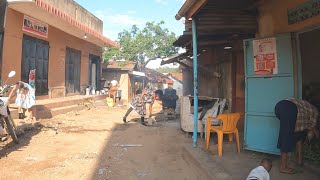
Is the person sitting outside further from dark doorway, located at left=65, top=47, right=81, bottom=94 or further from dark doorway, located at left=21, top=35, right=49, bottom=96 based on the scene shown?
dark doorway, located at left=65, top=47, right=81, bottom=94

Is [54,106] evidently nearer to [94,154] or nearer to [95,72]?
[94,154]

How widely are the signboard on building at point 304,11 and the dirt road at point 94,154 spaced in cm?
320

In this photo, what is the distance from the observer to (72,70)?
15695 millimetres

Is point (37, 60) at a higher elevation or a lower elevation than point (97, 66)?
lower

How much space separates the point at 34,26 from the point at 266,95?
9.41 m

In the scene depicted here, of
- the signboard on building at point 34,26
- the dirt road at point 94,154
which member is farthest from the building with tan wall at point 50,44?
the dirt road at point 94,154

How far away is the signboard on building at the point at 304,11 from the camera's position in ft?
15.6

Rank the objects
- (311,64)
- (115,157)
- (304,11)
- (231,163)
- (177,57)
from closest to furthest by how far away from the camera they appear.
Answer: (304,11)
(231,163)
(115,157)
(311,64)
(177,57)

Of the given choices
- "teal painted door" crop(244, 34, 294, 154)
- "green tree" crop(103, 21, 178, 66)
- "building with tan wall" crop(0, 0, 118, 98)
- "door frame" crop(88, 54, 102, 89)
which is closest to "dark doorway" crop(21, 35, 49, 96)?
"building with tan wall" crop(0, 0, 118, 98)

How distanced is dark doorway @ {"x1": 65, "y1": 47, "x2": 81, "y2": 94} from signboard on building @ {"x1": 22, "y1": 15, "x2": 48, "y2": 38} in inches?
100

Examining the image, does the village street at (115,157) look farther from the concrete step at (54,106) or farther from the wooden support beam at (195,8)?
the wooden support beam at (195,8)

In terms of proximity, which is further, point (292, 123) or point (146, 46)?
point (146, 46)

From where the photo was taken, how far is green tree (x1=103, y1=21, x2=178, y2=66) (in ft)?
128

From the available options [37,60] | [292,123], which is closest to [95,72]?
[37,60]
